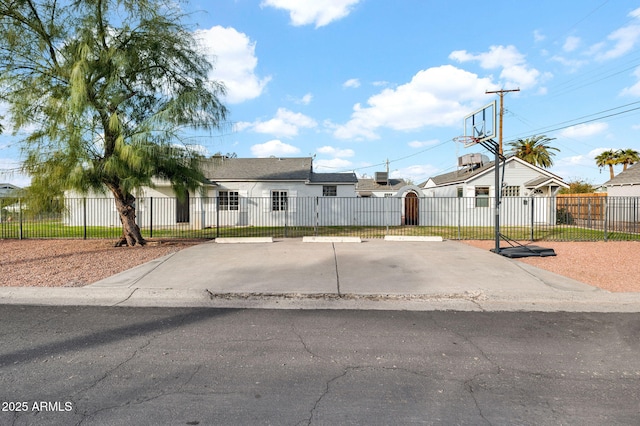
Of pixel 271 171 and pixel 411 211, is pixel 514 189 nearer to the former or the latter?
pixel 411 211

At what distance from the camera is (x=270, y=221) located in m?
22.2

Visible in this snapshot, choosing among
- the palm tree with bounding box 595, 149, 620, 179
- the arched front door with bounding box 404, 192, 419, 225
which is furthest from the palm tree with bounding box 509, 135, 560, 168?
the arched front door with bounding box 404, 192, 419, 225

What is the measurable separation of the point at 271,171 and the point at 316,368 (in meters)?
21.3

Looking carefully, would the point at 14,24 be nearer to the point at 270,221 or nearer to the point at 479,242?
the point at 270,221

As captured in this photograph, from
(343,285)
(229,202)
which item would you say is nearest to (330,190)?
(229,202)

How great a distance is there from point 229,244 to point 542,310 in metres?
9.66

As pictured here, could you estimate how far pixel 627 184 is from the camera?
2427 centimetres

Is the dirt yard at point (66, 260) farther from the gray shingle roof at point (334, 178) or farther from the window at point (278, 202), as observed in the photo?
the gray shingle roof at point (334, 178)

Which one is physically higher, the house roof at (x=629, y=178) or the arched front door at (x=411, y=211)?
the house roof at (x=629, y=178)

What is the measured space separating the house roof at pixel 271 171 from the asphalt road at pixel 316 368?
17883 mm

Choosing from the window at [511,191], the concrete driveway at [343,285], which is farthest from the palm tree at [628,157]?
the concrete driveway at [343,285]

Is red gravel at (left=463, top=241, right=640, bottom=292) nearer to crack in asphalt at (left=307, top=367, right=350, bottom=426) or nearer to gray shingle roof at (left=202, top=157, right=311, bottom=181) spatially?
crack in asphalt at (left=307, top=367, right=350, bottom=426)

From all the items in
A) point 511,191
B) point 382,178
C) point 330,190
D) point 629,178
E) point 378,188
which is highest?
point 382,178

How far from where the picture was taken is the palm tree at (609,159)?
4377 centimetres
